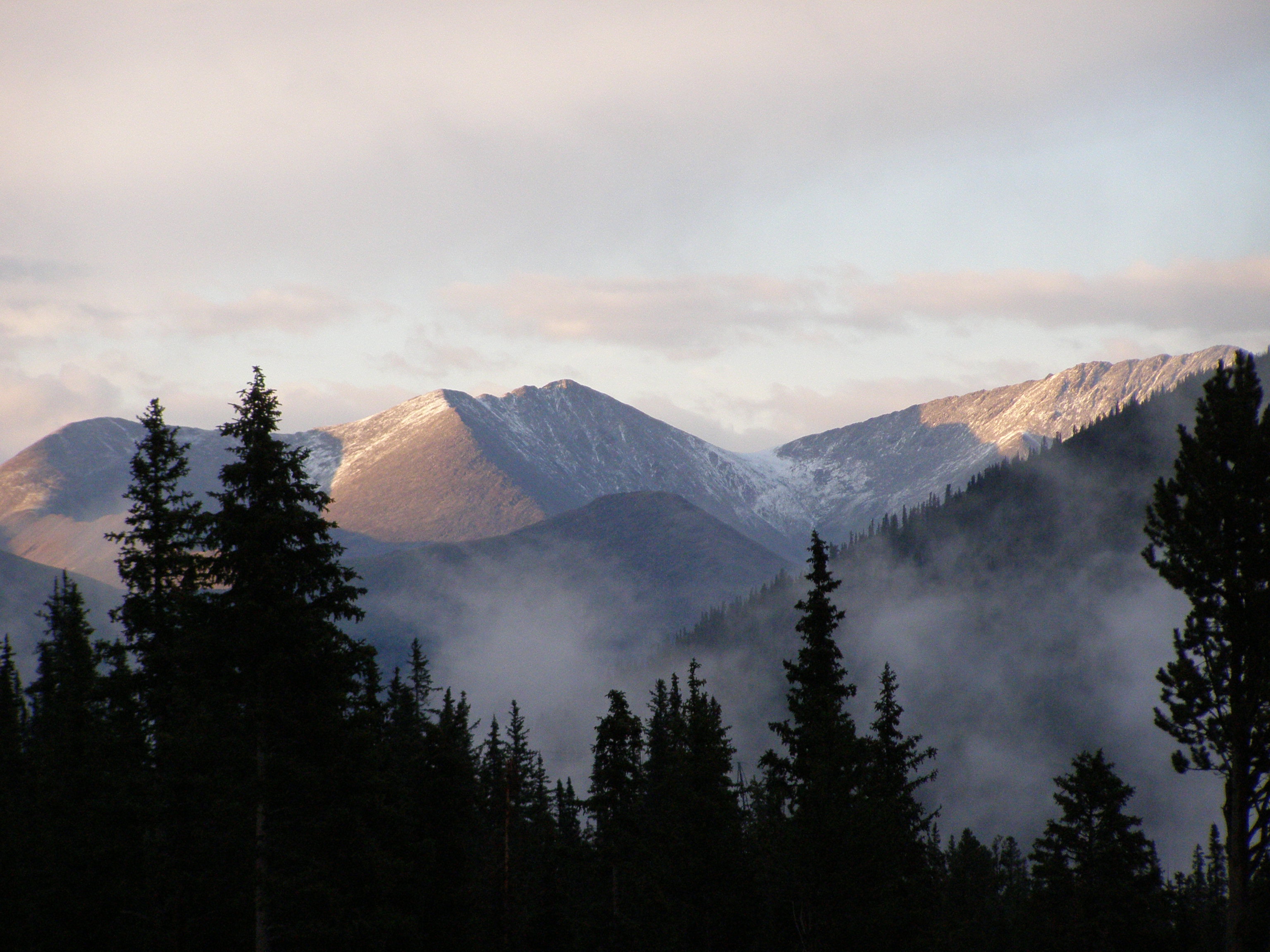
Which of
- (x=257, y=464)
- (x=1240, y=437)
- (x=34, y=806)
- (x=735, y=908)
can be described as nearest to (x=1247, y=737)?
(x=1240, y=437)

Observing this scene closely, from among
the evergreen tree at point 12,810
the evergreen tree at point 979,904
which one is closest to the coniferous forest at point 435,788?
the evergreen tree at point 12,810

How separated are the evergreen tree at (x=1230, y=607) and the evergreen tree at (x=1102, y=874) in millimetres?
26998

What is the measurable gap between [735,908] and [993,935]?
39.4m

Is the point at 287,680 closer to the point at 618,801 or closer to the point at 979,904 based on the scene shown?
the point at 618,801

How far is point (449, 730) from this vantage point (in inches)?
1670

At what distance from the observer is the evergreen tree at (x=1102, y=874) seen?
4678cm

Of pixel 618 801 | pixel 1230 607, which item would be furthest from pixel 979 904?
pixel 1230 607

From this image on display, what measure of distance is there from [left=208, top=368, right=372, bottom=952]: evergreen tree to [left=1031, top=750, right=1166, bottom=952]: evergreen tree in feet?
117

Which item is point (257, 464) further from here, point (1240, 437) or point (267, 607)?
point (1240, 437)

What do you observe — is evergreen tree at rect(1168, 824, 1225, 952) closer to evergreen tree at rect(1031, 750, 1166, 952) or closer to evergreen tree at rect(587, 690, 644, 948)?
evergreen tree at rect(1031, 750, 1166, 952)

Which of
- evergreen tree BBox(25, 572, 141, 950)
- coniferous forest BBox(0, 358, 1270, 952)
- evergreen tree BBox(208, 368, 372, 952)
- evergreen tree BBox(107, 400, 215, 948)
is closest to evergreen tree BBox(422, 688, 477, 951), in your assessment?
coniferous forest BBox(0, 358, 1270, 952)

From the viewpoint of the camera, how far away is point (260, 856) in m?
22.8

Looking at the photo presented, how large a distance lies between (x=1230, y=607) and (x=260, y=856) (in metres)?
20.1

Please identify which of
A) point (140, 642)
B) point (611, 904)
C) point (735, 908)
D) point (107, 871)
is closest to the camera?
point (140, 642)
